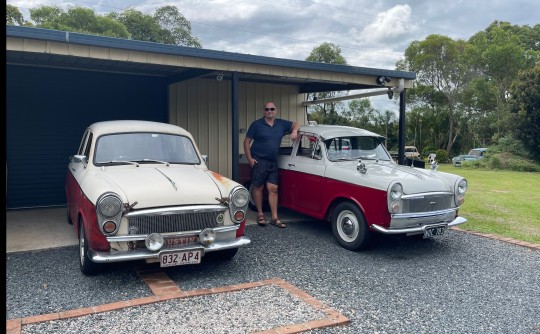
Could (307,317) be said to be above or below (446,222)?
below

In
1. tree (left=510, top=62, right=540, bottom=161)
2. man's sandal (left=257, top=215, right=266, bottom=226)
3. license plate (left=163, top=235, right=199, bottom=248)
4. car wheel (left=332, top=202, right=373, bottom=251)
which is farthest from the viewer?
tree (left=510, top=62, right=540, bottom=161)

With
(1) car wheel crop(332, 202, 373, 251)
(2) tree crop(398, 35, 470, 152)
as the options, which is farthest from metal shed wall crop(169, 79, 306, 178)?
(2) tree crop(398, 35, 470, 152)

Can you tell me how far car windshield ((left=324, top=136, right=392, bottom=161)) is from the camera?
6.83 meters

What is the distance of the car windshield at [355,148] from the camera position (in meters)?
6.83

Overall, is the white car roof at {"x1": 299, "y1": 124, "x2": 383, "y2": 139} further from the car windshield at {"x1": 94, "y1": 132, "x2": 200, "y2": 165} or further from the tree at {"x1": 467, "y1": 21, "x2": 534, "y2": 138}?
the tree at {"x1": 467, "y1": 21, "x2": 534, "y2": 138}

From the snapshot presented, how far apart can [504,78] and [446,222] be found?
30.3 meters

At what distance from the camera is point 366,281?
481 cm

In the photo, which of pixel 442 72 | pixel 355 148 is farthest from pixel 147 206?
pixel 442 72

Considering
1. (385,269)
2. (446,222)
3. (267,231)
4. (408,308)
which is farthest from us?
(267,231)

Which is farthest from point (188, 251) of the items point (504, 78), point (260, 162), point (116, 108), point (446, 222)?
point (504, 78)

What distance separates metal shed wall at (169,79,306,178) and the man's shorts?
2.88 m

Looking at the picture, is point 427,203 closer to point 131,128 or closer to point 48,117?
point 131,128

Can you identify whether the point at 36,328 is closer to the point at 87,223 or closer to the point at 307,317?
the point at 87,223

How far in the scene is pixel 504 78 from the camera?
31.5m
